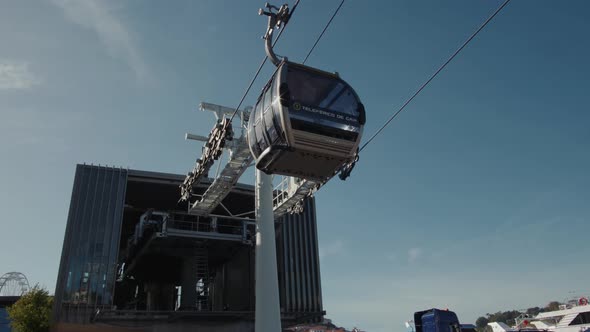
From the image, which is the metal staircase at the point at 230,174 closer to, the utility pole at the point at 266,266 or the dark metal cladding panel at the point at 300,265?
the utility pole at the point at 266,266

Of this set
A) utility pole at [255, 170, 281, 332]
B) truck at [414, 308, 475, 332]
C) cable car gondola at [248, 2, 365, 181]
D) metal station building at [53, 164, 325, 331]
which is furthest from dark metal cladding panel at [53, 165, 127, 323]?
cable car gondola at [248, 2, 365, 181]

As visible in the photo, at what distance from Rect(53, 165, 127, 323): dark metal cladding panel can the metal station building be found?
5 centimetres

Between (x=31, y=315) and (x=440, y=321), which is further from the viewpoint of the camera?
(x=31, y=315)

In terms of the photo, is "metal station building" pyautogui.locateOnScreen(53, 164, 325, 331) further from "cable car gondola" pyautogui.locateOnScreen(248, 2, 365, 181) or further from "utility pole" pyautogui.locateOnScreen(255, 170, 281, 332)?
"cable car gondola" pyautogui.locateOnScreen(248, 2, 365, 181)

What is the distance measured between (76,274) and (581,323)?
33304 millimetres

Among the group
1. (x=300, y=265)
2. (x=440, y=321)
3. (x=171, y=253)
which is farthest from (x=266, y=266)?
(x=171, y=253)

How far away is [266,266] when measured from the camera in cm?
1867

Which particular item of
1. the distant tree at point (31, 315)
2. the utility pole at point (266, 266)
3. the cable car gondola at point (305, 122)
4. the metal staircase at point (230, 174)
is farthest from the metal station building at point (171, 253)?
the cable car gondola at point (305, 122)

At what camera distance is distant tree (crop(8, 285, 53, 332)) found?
3062 centimetres

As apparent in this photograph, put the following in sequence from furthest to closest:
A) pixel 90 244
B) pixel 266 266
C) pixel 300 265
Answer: pixel 300 265 < pixel 90 244 < pixel 266 266

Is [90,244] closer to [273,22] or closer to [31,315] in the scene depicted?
[31,315]

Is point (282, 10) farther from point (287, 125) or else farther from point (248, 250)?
point (248, 250)

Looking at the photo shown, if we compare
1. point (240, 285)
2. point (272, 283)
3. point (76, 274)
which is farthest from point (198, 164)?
point (240, 285)

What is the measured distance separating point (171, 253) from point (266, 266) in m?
12.9
